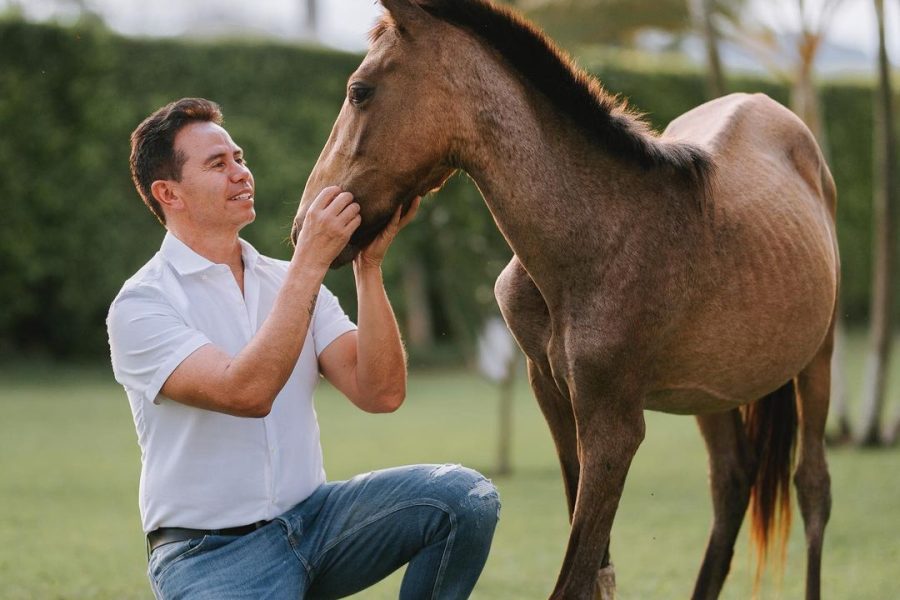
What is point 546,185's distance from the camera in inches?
107

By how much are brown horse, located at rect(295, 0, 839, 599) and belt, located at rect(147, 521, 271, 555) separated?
0.78m

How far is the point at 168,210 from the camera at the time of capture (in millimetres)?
3061

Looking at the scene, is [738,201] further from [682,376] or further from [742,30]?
[742,30]

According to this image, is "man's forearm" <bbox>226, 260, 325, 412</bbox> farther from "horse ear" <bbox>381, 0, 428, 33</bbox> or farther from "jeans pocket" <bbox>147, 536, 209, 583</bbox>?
"horse ear" <bbox>381, 0, 428, 33</bbox>

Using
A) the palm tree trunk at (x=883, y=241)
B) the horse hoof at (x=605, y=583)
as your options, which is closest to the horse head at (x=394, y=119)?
the horse hoof at (x=605, y=583)

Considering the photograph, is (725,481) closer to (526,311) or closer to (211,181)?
(526,311)

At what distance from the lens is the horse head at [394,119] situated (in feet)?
8.57

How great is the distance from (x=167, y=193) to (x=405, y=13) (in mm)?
889

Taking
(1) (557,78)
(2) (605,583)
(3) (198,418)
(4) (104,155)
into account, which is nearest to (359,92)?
(1) (557,78)

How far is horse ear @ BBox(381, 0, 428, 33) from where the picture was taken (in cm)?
259

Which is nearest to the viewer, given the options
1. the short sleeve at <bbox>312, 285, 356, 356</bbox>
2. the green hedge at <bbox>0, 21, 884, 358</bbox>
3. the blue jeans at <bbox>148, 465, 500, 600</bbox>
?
the blue jeans at <bbox>148, 465, 500, 600</bbox>

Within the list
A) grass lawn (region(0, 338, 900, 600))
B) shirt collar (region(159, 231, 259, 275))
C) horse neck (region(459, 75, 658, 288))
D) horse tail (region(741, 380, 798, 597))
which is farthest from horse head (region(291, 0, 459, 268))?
grass lawn (region(0, 338, 900, 600))

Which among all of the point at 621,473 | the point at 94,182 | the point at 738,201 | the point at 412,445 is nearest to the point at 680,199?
the point at 738,201

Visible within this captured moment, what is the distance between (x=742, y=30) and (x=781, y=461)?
8.88 metres
